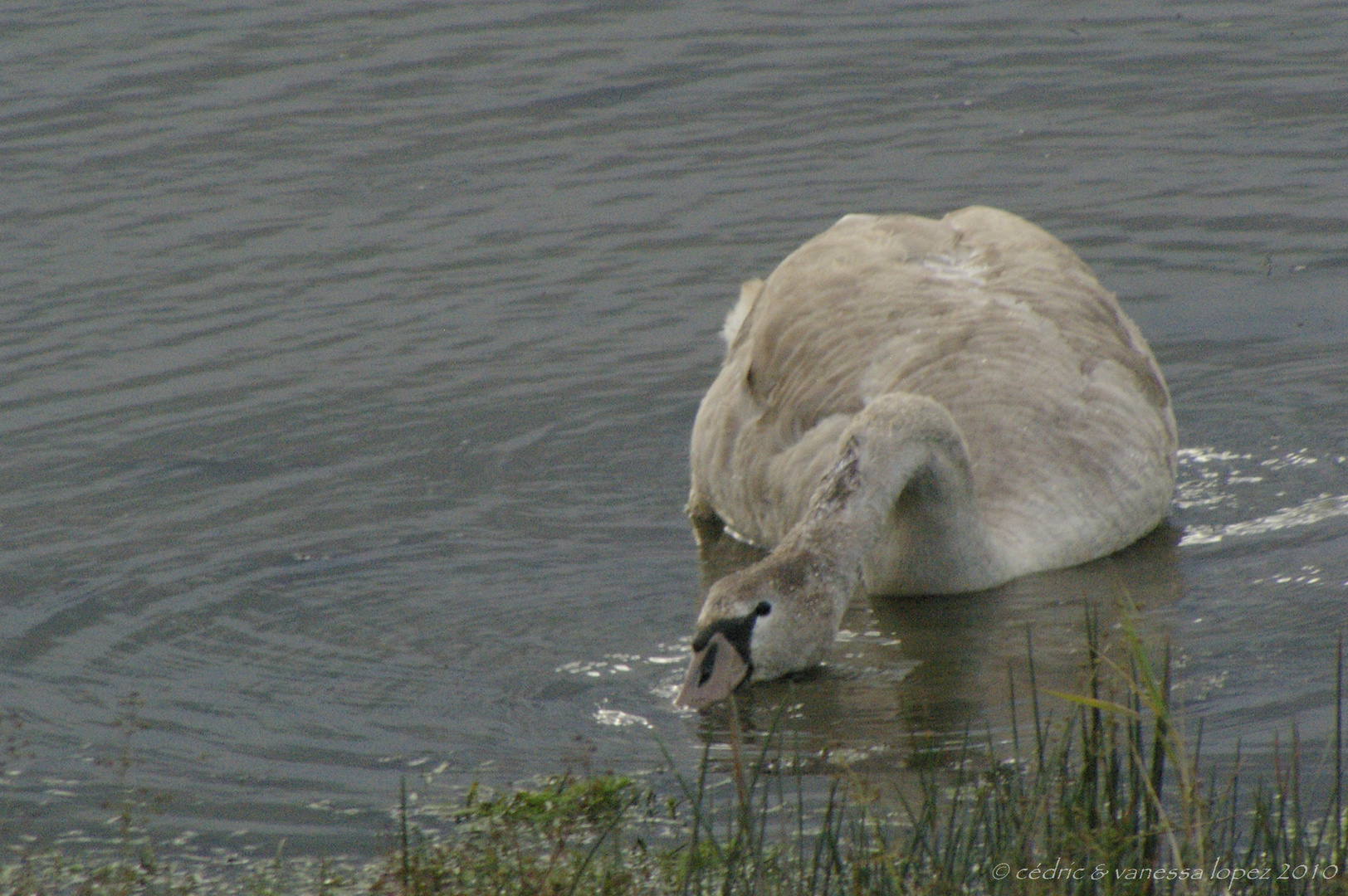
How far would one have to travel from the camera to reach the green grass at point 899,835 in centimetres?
466

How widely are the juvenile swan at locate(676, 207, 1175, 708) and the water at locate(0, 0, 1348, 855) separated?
23cm

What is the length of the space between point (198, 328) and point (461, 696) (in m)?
5.03

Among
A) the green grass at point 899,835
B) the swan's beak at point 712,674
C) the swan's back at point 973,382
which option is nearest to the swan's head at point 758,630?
the swan's beak at point 712,674

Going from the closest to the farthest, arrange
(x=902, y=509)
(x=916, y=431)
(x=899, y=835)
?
1. (x=899, y=835)
2. (x=916, y=431)
3. (x=902, y=509)

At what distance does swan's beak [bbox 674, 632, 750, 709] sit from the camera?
6.83 metres

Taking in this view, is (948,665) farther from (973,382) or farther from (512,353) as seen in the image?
(512,353)

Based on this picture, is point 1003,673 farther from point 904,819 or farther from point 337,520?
point 337,520

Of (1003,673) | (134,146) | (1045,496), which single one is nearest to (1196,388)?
(1045,496)

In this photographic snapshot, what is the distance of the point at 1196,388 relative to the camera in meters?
10.4

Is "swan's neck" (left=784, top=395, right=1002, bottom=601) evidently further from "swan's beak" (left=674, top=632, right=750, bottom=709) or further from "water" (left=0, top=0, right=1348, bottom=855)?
"swan's beak" (left=674, top=632, right=750, bottom=709)

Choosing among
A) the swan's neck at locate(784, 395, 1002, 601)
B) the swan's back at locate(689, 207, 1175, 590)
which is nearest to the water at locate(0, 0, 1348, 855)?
the swan's neck at locate(784, 395, 1002, 601)

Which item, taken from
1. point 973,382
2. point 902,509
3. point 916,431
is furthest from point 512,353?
point 916,431

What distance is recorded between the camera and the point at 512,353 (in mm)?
11289

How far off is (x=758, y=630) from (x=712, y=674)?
21cm
